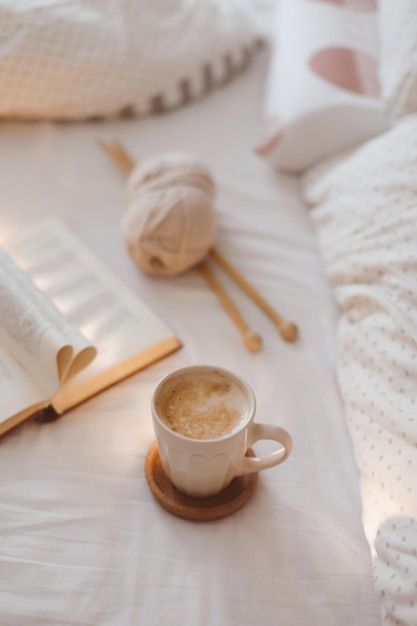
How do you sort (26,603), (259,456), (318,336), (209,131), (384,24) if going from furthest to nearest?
(209,131) → (384,24) → (318,336) → (259,456) → (26,603)

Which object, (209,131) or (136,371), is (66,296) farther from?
(209,131)

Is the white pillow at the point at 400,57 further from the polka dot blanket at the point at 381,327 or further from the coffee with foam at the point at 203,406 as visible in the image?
the coffee with foam at the point at 203,406

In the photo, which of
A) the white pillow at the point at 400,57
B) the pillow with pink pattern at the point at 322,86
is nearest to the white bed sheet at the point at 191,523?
the pillow with pink pattern at the point at 322,86

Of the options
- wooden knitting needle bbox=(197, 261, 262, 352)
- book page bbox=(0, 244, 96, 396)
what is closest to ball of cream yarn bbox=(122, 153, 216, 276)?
wooden knitting needle bbox=(197, 261, 262, 352)

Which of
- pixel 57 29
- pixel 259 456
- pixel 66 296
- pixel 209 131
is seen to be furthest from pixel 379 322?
pixel 57 29

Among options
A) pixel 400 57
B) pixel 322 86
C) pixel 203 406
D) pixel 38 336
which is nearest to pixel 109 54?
pixel 322 86

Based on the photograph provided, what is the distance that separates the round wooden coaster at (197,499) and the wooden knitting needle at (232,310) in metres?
0.16

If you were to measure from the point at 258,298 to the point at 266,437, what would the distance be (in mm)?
268

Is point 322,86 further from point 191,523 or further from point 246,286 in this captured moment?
point 191,523

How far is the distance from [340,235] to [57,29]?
0.56m

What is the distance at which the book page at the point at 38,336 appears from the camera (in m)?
0.63

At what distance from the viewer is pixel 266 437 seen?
1.82ft

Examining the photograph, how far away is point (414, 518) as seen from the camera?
1.75 feet

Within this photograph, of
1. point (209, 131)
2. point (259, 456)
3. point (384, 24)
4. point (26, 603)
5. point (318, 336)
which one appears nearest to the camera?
point (26, 603)
